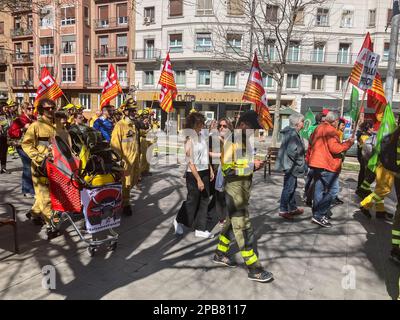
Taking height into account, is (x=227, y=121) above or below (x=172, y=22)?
below

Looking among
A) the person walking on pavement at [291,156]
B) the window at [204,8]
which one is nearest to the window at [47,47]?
the window at [204,8]

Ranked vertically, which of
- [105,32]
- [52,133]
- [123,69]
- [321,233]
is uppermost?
[105,32]

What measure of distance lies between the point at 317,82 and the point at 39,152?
30568 millimetres

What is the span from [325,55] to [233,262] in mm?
30816

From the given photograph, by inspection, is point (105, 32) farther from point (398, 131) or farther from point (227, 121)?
point (398, 131)

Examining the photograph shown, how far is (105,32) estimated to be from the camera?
124 feet

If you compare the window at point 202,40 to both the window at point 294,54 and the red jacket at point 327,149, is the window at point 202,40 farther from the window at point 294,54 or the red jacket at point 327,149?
the red jacket at point 327,149

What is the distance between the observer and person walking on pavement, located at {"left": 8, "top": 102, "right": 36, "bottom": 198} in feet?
22.4

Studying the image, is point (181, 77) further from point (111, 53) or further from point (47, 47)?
point (47, 47)

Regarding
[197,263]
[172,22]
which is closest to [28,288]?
[197,263]

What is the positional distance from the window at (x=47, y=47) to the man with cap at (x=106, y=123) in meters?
36.3

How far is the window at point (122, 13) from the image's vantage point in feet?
120
